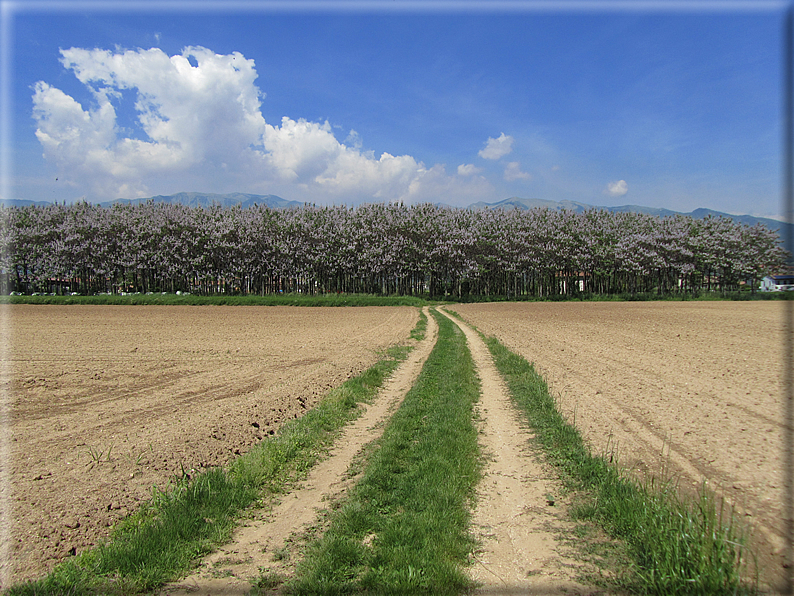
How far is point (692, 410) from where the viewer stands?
355 inches

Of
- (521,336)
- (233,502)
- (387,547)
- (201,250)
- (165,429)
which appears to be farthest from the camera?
(201,250)

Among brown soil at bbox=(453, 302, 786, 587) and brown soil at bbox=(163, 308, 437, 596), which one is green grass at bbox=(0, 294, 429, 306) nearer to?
brown soil at bbox=(453, 302, 786, 587)

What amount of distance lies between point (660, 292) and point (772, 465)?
8821 cm

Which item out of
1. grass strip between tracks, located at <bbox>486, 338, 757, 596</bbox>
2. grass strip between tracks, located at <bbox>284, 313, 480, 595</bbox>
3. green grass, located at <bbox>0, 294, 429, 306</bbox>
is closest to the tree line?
green grass, located at <bbox>0, 294, 429, 306</bbox>

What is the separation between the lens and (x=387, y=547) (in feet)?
14.4

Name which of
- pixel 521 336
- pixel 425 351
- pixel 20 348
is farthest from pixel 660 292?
pixel 20 348

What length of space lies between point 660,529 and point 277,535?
3970 millimetres

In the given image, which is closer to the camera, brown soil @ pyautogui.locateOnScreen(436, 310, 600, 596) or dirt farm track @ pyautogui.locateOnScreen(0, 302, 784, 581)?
brown soil @ pyautogui.locateOnScreen(436, 310, 600, 596)

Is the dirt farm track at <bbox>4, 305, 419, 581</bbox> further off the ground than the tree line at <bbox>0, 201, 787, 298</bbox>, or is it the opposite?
the tree line at <bbox>0, 201, 787, 298</bbox>

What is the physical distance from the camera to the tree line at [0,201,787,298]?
7694 cm

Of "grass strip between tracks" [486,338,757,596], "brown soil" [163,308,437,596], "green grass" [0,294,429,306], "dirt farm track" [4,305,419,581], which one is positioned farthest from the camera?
"green grass" [0,294,429,306]

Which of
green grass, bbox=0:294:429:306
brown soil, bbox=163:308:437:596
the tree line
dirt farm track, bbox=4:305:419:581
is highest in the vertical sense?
the tree line

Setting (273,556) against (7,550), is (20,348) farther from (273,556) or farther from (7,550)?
(273,556)

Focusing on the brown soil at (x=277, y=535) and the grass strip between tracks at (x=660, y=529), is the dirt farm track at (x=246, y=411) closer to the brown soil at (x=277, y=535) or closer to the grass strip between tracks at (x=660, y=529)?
the grass strip between tracks at (x=660, y=529)
